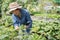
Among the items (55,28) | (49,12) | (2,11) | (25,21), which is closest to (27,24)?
(25,21)

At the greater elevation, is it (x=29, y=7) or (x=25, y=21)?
(x=25, y=21)

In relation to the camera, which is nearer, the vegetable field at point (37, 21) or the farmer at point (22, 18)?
the vegetable field at point (37, 21)

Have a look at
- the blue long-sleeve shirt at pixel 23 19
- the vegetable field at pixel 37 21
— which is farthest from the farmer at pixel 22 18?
the vegetable field at pixel 37 21

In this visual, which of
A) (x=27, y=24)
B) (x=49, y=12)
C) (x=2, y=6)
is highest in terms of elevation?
(x=27, y=24)

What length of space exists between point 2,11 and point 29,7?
142 cm

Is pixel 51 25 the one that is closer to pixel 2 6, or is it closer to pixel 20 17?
pixel 20 17

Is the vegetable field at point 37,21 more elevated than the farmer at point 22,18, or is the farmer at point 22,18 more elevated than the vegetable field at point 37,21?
the farmer at point 22,18

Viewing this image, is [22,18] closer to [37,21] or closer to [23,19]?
[23,19]

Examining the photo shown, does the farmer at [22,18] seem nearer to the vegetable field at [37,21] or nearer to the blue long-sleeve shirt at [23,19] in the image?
the blue long-sleeve shirt at [23,19]

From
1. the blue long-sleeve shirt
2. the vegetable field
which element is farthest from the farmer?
the vegetable field

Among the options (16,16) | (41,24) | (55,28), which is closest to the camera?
(16,16)

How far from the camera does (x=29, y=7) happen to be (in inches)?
445

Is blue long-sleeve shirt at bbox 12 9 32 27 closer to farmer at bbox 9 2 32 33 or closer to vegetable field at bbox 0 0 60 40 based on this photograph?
farmer at bbox 9 2 32 33

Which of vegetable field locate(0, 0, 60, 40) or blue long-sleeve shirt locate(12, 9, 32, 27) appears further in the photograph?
blue long-sleeve shirt locate(12, 9, 32, 27)
